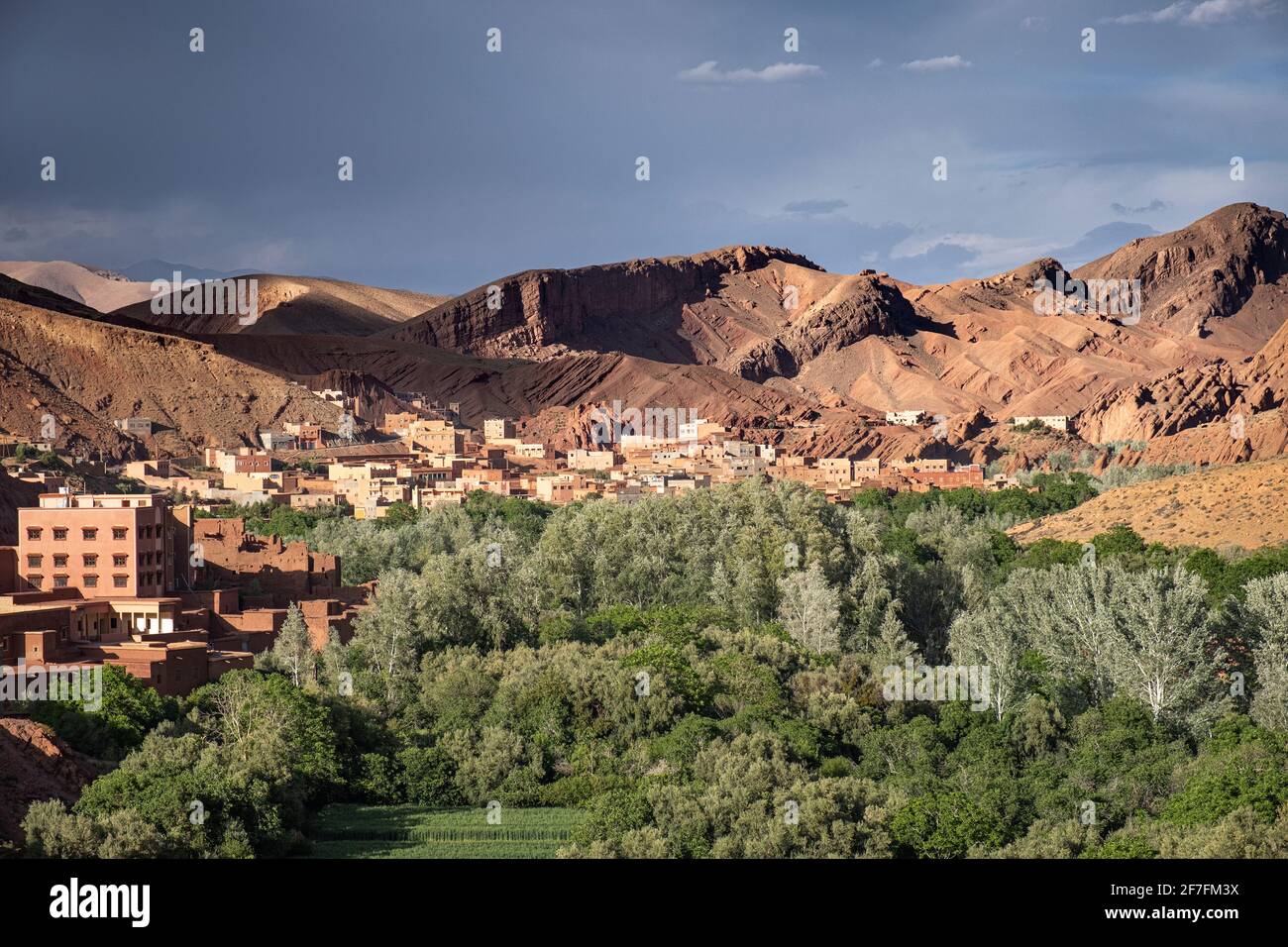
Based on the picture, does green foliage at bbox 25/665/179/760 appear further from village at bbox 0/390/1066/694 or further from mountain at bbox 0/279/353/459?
mountain at bbox 0/279/353/459

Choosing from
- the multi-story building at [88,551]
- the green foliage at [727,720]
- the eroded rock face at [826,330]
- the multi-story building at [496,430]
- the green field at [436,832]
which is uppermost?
the eroded rock face at [826,330]

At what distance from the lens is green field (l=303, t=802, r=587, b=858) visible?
2753 cm

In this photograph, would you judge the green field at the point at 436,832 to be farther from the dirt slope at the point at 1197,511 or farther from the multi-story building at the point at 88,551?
the dirt slope at the point at 1197,511

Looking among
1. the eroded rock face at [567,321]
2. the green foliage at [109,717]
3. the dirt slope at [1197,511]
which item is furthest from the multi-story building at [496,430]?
the green foliage at [109,717]

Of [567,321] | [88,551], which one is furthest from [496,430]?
[88,551]

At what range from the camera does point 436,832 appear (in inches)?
1139

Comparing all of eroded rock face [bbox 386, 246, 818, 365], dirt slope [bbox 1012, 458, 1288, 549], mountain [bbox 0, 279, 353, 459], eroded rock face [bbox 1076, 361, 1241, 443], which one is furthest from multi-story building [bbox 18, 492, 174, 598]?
eroded rock face [bbox 386, 246, 818, 365]

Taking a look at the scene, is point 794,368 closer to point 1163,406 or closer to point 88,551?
point 1163,406

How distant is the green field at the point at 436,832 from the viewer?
90.3 ft

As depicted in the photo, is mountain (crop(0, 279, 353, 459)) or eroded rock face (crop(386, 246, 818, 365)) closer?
mountain (crop(0, 279, 353, 459))

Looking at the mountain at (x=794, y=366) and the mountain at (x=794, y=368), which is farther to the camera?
the mountain at (x=794, y=366)
